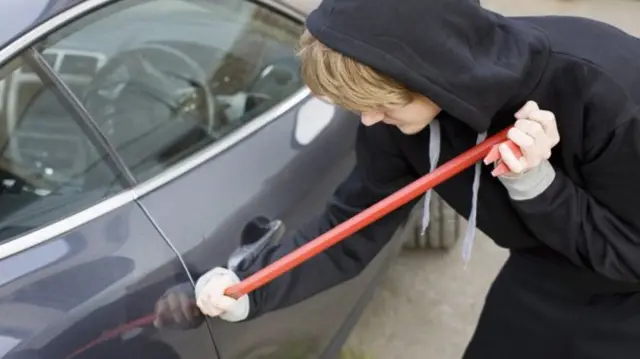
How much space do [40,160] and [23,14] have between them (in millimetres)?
273

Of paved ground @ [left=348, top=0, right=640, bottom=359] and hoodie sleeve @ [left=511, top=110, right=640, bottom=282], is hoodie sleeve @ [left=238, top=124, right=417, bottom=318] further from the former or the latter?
paved ground @ [left=348, top=0, right=640, bottom=359]

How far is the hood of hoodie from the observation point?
1.24 meters

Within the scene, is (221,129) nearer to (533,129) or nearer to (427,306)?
(533,129)

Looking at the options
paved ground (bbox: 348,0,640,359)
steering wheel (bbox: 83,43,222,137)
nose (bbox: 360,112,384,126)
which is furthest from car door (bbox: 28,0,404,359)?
paved ground (bbox: 348,0,640,359)

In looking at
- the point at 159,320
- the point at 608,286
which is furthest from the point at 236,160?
the point at 608,286

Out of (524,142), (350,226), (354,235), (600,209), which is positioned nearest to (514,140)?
(524,142)

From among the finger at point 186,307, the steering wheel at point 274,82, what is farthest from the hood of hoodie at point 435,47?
the steering wheel at point 274,82

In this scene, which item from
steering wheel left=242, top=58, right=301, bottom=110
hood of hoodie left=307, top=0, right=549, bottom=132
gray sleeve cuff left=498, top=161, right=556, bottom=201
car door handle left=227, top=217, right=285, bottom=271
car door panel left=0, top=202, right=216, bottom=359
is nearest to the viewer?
hood of hoodie left=307, top=0, right=549, bottom=132

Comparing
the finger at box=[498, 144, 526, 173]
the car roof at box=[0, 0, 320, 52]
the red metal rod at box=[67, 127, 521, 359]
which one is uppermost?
the car roof at box=[0, 0, 320, 52]

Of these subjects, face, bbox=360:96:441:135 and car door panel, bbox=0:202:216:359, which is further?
car door panel, bbox=0:202:216:359

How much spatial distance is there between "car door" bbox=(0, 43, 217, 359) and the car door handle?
11cm

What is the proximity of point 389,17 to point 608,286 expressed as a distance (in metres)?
0.70

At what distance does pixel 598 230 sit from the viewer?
1429 mm

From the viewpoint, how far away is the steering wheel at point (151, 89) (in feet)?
6.02
